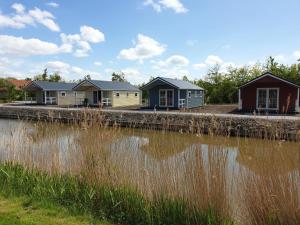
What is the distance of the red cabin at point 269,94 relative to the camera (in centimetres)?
1912

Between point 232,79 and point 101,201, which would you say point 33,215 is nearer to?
point 101,201

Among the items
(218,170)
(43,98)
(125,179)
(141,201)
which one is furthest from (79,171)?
(43,98)

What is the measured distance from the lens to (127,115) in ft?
59.9

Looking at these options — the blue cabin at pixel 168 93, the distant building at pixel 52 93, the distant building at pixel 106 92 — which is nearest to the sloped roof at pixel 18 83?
the distant building at pixel 52 93

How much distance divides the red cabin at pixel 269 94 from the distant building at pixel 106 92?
41.1 ft

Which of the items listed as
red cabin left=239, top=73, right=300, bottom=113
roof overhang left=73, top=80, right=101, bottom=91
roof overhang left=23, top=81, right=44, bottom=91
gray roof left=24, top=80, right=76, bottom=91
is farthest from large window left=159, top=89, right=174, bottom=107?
roof overhang left=23, top=81, right=44, bottom=91

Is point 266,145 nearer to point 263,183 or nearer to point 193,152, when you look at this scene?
point 263,183

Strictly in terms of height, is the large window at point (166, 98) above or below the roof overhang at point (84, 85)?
below

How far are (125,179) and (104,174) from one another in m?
0.30

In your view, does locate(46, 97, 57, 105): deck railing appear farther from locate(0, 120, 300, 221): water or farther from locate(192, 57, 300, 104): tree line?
locate(0, 120, 300, 221): water

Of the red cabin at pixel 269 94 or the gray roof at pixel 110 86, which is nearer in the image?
the red cabin at pixel 269 94

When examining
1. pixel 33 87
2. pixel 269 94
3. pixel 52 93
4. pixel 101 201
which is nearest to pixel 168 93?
pixel 269 94

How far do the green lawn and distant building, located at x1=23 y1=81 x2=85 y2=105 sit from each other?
28155mm

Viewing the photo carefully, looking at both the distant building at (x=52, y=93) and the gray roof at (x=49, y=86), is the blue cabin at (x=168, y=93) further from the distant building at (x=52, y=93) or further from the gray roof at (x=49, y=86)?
the gray roof at (x=49, y=86)
